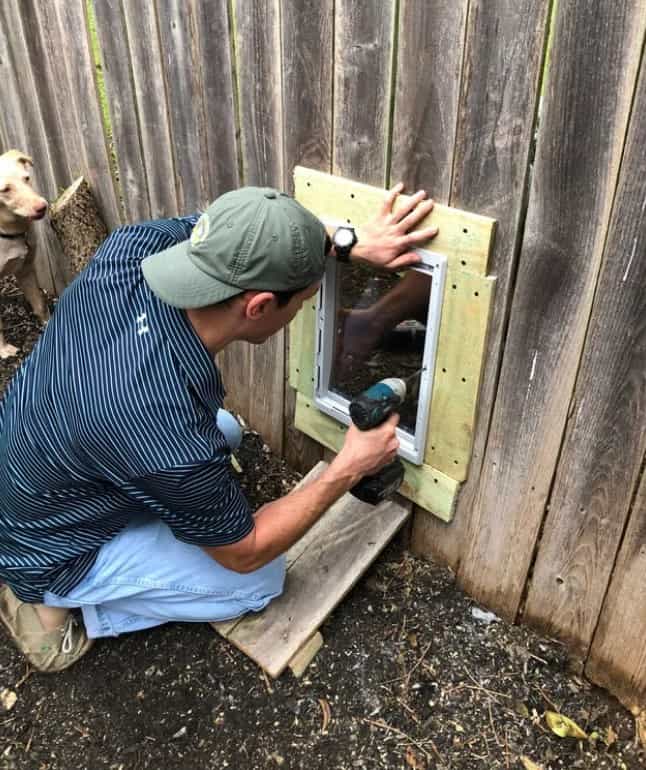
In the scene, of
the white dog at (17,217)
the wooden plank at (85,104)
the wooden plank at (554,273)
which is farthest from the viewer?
the white dog at (17,217)

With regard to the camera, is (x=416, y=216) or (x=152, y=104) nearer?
(x=416, y=216)

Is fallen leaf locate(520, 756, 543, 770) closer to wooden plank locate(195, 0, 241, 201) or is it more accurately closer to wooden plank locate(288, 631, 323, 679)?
wooden plank locate(288, 631, 323, 679)

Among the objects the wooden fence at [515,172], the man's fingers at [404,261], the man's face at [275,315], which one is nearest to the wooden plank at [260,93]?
the wooden fence at [515,172]

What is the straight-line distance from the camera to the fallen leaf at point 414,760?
191 cm

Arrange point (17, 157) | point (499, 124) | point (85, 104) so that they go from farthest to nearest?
point (17, 157)
point (85, 104)
point (499, 124)

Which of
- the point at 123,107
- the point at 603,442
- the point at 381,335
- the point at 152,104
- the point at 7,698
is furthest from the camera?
the point at 123,107

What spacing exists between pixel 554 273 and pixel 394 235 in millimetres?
505

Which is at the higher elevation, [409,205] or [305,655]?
[409,205]

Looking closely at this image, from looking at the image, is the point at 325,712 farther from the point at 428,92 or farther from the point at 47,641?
the point at 428,92

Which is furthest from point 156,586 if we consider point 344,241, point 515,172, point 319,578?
point 515,172

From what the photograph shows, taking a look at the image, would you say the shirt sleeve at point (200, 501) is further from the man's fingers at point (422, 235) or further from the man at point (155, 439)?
the man's fingers at point (422, 235)

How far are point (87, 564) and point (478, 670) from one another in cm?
133

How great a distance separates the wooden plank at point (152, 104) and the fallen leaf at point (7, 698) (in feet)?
6.71

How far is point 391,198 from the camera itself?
1928 millimetres
